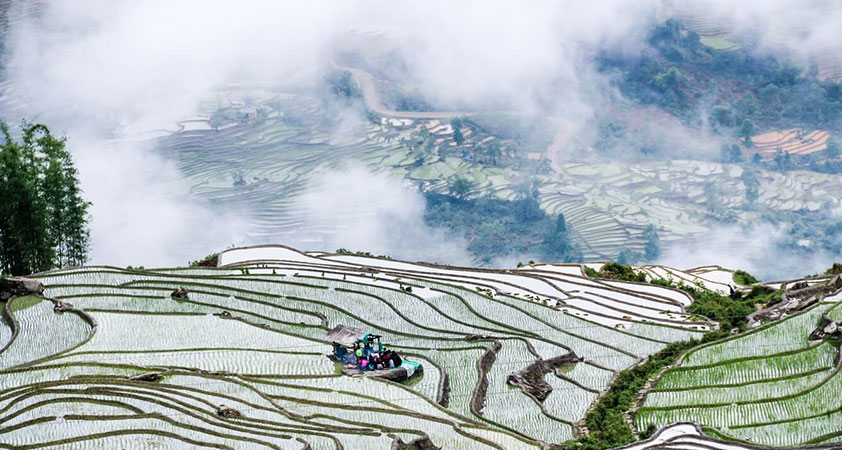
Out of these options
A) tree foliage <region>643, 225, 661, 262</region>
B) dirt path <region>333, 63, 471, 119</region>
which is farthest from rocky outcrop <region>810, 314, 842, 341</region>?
dirt path <region>333, 63, 471, 119</region>

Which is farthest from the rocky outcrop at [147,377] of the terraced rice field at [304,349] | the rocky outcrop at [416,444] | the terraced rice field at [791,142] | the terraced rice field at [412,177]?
the terraced rice field at [791,142]

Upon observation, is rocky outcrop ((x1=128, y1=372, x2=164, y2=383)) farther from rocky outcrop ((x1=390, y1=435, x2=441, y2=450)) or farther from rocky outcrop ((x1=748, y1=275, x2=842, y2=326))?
rocky outcrop ((x1=748, y1=275, x2=842, y2=326))

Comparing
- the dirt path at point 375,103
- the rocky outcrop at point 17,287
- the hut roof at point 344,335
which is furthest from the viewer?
the dirt path at point 375,103

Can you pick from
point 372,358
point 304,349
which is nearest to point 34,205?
point 304,349

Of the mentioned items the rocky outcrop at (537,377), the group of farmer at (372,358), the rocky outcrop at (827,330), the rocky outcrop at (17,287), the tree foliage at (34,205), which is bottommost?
the rocky outcrop at (537,377)

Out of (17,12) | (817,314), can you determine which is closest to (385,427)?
(817,314)

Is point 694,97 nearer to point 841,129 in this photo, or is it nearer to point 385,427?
point 841,129

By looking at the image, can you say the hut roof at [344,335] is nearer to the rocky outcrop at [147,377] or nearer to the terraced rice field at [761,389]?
the rocky outcrop at [147,377]
